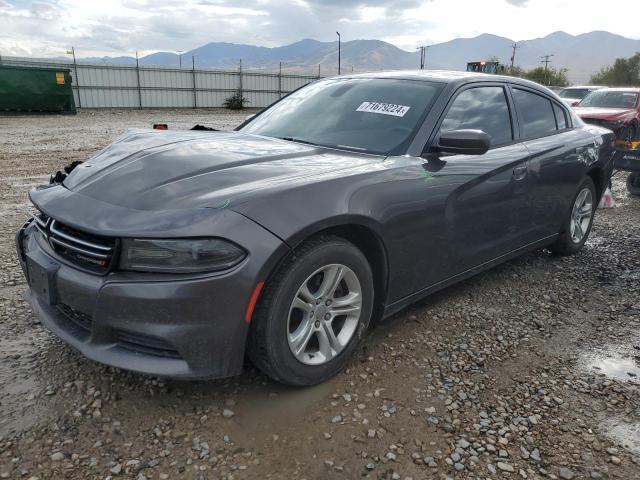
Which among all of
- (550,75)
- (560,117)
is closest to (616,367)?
(560,117)

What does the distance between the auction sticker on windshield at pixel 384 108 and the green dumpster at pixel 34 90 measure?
21.8 metres

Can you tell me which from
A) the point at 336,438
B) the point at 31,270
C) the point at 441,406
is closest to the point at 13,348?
the point at 31,270

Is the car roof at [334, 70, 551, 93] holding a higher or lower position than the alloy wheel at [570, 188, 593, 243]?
higher

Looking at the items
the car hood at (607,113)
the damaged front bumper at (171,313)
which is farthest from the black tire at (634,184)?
the damaged front bumper at (171,313)

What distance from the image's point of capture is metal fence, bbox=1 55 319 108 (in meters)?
26.7

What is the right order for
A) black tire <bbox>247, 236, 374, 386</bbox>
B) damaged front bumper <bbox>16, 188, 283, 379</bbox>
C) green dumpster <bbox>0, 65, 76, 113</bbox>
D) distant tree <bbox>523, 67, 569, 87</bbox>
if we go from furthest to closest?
1. distant tree <bbox>523, 67, 569, 87</bbox>
2. green dumpster <bbox>0, 65, 76, 113</bbox>
3. black tire <bbox>247, 236, 374, 386</bbox>
4. damaged front bumper <bbox>16, 188, 283, 379</bbox>

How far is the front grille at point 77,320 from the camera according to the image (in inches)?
90.7

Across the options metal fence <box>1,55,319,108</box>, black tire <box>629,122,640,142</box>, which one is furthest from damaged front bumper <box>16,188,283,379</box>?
metal fence <box>1,55,319,108</box>

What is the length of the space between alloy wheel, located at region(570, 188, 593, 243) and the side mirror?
219 centimetres

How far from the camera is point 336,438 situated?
227cm

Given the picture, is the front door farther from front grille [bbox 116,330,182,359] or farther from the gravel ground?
front grille [bbox 116,330,182,359]

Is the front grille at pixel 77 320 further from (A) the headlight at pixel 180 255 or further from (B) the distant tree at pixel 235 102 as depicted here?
(B) the distant tree at pixel 235 102

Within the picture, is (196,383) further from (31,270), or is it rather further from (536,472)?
(536,472)

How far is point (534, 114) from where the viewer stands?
164 inches
